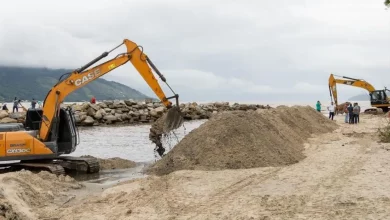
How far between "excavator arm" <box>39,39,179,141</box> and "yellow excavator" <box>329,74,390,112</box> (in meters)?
28.2

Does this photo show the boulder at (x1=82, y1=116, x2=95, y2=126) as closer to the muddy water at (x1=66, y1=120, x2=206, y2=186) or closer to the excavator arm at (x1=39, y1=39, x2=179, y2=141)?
the muddy water at (x1=66, y1=120, x2=206, y2=186)

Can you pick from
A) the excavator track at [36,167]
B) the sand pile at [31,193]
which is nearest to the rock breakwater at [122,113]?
the excavator track at [36,167]

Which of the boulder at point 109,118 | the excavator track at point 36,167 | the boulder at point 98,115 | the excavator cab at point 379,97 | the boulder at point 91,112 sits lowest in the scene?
the excavator track at point 36,167

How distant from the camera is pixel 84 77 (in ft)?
43.9

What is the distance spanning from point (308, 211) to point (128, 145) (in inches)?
622

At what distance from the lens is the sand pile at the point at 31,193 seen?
7755 mm

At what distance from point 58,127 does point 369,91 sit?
109 feet

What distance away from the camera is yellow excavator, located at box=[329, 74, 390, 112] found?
39.0 metres

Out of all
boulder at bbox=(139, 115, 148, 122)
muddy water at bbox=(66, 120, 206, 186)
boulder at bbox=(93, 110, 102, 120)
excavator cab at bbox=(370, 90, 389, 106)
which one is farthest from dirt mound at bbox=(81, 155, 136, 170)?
excavator cab at bbox=(370, 90, 389, 106)

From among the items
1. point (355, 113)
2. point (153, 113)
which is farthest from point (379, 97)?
point (153, 113)

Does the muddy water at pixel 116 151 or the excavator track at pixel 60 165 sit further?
the excavator track at pixel 60 165

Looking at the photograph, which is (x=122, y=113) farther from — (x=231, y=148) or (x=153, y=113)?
(x=231, y=148)

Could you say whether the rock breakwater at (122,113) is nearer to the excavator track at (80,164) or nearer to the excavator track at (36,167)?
the excavator track at (80,164)

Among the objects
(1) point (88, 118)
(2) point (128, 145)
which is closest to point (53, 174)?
(2) point (128, 145)
